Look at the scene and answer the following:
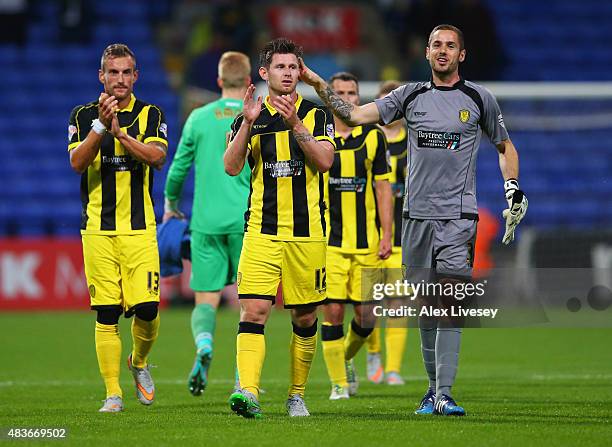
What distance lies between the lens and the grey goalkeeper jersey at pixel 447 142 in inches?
279

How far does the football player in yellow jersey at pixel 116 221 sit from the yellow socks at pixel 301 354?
3.55 ft

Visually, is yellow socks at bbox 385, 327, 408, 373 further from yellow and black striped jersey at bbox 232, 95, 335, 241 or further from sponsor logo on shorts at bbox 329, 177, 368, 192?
yellow and black striped jersey at bbox 232, 95, 335, 241

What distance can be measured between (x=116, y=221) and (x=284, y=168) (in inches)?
50.3

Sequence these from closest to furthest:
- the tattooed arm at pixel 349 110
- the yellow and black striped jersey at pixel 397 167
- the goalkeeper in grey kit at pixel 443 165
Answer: the goalkeeper in grey kit at pixel 443 165, the tattooed arm at pixel 349 110, the yellow and black striped jersey at pixel 397 167

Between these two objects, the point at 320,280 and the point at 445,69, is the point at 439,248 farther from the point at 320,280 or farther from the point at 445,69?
the point at 445,69

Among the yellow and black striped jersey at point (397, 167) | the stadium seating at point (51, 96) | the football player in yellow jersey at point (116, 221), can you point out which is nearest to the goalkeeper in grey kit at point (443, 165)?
the football player in yellow jersey at point (116, 221)

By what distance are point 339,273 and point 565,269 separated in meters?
8.52

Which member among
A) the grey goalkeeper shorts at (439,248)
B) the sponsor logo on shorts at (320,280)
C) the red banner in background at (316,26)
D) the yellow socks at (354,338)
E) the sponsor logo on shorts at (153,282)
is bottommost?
the yellow socks at (354,338)

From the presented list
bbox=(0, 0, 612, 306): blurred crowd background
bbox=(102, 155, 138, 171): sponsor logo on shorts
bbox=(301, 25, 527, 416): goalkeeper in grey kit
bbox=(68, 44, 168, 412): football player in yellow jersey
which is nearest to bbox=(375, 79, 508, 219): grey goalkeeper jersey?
bbox=(301, 25, 527, 416): goalkeeper in grey kit

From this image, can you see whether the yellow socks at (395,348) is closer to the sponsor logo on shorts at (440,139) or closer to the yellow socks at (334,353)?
the yellow socks at (334,353)

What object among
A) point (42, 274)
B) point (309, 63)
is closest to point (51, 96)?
point (309, 63)

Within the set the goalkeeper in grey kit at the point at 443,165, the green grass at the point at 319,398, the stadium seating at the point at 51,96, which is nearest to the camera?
the green grass at the point at 319,398

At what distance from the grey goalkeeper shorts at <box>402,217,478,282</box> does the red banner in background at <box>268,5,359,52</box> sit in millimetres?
15481

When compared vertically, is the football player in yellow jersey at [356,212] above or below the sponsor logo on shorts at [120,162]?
below
